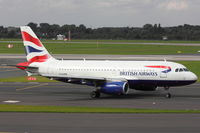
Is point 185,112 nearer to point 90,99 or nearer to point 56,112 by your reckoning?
point 56,112

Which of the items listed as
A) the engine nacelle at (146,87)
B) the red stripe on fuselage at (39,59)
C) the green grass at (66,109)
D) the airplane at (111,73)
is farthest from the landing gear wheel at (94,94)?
the green grass at (66,109)

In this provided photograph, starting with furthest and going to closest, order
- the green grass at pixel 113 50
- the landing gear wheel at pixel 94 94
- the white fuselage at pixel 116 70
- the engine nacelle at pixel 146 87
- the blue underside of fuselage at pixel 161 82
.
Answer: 1. the green grass at pixel 113 50
2. the engine nacelle at pixel 146 87
3. the landing gear wheel at pixel 94 94
4. the white fuselage at pixel 116 70
5. the blue underside of fuselage at pixel 161 82

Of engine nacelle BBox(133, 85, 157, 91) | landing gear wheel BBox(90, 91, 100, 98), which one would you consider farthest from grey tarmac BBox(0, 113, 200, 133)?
engine nacelle BBox(133, 85, 157, 91)

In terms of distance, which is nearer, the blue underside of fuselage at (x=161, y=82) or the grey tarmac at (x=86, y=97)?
the grey tarmac at (x=86, y=97)

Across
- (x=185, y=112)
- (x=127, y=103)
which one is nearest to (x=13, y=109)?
(x=127, y=103)

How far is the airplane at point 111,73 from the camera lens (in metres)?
45.4

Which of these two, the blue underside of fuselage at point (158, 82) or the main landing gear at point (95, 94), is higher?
the blue underside of fuselage at point (158, 82)

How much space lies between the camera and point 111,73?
4709cm

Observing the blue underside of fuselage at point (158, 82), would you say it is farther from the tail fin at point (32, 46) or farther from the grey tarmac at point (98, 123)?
A: the grey tarmac at point (98, 123)

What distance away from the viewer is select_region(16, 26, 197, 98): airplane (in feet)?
149

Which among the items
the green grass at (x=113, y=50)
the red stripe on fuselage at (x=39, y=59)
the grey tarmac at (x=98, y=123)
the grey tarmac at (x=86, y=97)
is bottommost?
the green grass at (x=113, y=50)

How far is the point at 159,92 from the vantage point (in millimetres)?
50812

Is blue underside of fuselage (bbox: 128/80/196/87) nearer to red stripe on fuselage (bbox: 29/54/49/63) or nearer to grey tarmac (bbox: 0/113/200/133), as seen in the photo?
red stripe on fuselage (bbox: 29/54/49/63)

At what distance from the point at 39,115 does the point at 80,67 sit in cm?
1642
